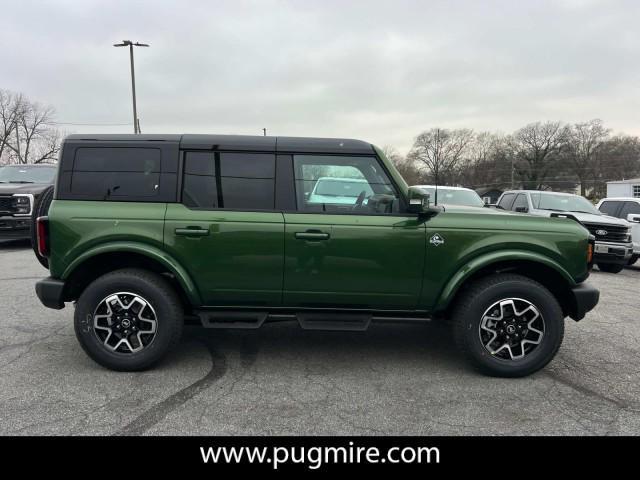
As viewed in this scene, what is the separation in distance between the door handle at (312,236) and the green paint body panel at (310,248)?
0.04 feet

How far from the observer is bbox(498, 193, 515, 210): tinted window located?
11.8 metres

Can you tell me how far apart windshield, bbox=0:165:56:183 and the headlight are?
1.44m

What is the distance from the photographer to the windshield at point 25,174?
1142 cm

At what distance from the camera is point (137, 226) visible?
11.5 feet

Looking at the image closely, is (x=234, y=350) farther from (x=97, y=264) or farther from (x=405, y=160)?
(x=405, y=160)

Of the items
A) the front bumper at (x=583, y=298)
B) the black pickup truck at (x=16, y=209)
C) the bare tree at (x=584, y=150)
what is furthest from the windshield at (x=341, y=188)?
the bare tree at (x=584, y=150)

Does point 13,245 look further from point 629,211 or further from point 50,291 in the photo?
point 629,211

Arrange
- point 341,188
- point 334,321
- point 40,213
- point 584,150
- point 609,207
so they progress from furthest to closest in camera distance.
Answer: point 584,150 → point 609,207 → point 40,213 → point 341,188 → point 334,321

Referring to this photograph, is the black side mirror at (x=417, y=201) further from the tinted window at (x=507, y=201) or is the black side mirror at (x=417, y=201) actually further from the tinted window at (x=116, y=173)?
the tinted window at (x=507, y=201)

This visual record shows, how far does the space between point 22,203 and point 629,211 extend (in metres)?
14.7

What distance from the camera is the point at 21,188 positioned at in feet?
Result: 33.8

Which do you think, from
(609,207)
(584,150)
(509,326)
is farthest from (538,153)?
(509,326)
